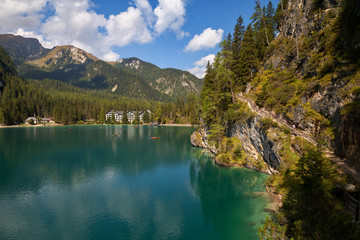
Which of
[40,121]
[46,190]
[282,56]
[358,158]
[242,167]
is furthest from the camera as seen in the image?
[40,121]

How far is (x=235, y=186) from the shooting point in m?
32.3

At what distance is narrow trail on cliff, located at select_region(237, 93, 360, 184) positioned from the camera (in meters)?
17.0

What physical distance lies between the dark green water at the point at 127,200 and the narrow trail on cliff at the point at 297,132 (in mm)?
10005

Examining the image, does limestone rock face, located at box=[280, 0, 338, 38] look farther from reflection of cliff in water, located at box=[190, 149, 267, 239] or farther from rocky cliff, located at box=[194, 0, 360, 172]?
reflection of cliff in water, located at box=[190, 149, 267, 239]

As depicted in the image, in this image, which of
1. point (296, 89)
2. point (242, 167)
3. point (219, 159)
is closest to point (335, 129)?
point (296, 89)

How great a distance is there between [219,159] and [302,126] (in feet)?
65.9

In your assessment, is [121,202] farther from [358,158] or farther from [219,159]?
[358,158]

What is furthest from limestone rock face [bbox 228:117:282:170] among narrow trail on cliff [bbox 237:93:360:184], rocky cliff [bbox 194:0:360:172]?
narrow trail on cliff [bbox 237:93:360:184]

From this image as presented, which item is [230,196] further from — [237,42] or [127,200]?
[237,42]

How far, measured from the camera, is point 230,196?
2897 centimetres

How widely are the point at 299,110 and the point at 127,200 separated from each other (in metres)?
30.4

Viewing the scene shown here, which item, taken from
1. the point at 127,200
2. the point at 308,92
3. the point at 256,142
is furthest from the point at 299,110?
the point at 127,200

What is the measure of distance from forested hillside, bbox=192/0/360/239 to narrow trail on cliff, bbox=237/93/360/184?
0.18 metres

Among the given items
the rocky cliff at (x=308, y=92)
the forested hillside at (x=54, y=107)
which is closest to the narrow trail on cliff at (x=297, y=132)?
the rocky cliff at (x=308, y=92)
